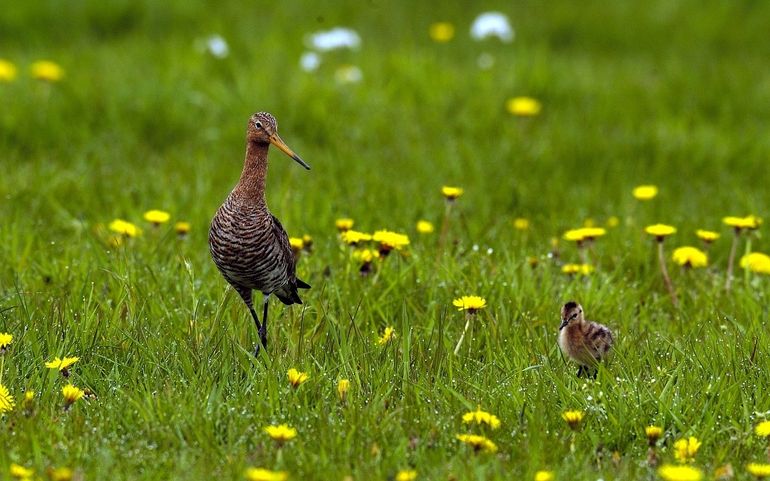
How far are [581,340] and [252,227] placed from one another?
138 cm

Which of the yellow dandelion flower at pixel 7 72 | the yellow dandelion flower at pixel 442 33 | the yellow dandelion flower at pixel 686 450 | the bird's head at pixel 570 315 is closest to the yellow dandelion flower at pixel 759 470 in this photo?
the yellow dandelion flower at pixel 686 450

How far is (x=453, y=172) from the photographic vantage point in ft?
26.0

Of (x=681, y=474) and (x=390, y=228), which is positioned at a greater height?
(x=390, y=228)

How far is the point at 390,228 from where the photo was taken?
6582 mm

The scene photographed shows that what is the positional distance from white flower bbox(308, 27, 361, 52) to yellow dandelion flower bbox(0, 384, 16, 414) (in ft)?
19.7

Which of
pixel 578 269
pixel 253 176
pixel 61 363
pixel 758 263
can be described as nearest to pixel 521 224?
pixel 578 269

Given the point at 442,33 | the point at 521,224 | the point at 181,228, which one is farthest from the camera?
the point at 442,33

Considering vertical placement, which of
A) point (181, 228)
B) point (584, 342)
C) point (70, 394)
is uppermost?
point (181, 228)

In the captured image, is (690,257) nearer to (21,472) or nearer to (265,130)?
(265,130)

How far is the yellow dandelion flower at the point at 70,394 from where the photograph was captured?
3.87 meters

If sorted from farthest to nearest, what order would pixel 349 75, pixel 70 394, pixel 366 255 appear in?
pixel 349 75 → pixel 366 255 → pixel 70 394

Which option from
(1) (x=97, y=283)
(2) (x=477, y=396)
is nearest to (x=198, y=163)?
(1) (x=97, y=283)

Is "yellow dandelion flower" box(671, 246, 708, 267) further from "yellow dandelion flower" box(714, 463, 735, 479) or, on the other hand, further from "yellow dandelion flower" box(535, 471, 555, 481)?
"yellow dandelion flower" box(535, 471, 555, 481)

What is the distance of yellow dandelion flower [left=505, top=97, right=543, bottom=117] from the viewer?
864cm
